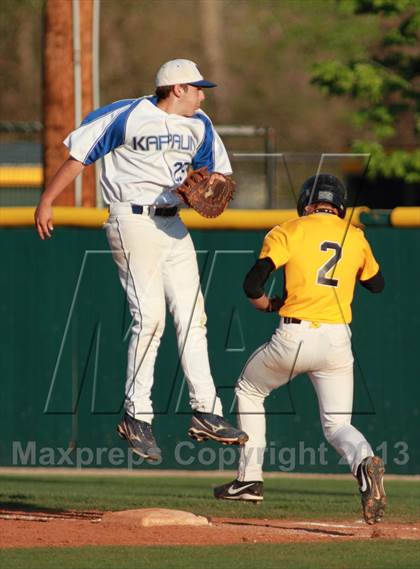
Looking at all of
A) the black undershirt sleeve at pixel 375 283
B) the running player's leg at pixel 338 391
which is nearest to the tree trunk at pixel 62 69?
the black undershirt sleeve at pixel 375 283

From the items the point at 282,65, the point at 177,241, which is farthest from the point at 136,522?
the point at 282,65

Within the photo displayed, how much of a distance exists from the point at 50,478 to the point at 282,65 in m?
33.2

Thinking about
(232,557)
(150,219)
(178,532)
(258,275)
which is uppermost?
(150,219)

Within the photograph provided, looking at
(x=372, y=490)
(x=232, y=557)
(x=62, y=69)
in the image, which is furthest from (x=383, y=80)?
(x=232, y=557)

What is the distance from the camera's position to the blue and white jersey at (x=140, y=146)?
8758mm

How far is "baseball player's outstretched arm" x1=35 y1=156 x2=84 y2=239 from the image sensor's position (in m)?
8.56

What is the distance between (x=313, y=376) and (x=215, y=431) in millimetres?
695

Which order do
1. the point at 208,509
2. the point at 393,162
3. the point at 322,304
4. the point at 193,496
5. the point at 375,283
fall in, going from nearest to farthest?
the point at 322,304, the point at 375,283, the point at 208,509, the point at 193,496, the point at 393,162

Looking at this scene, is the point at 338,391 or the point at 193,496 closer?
the point at 338,391

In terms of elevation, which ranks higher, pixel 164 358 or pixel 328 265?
pixel 328 265

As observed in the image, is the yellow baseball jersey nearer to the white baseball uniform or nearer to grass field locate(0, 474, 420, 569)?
the white baseball uniform

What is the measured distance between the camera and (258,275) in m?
8.70

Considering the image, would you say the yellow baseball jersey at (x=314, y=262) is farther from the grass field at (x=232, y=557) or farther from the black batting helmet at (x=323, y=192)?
the grass field at (x=232, y=557)

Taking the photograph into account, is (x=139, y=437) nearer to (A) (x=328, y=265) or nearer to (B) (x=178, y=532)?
(B) (x=178, y=532)
